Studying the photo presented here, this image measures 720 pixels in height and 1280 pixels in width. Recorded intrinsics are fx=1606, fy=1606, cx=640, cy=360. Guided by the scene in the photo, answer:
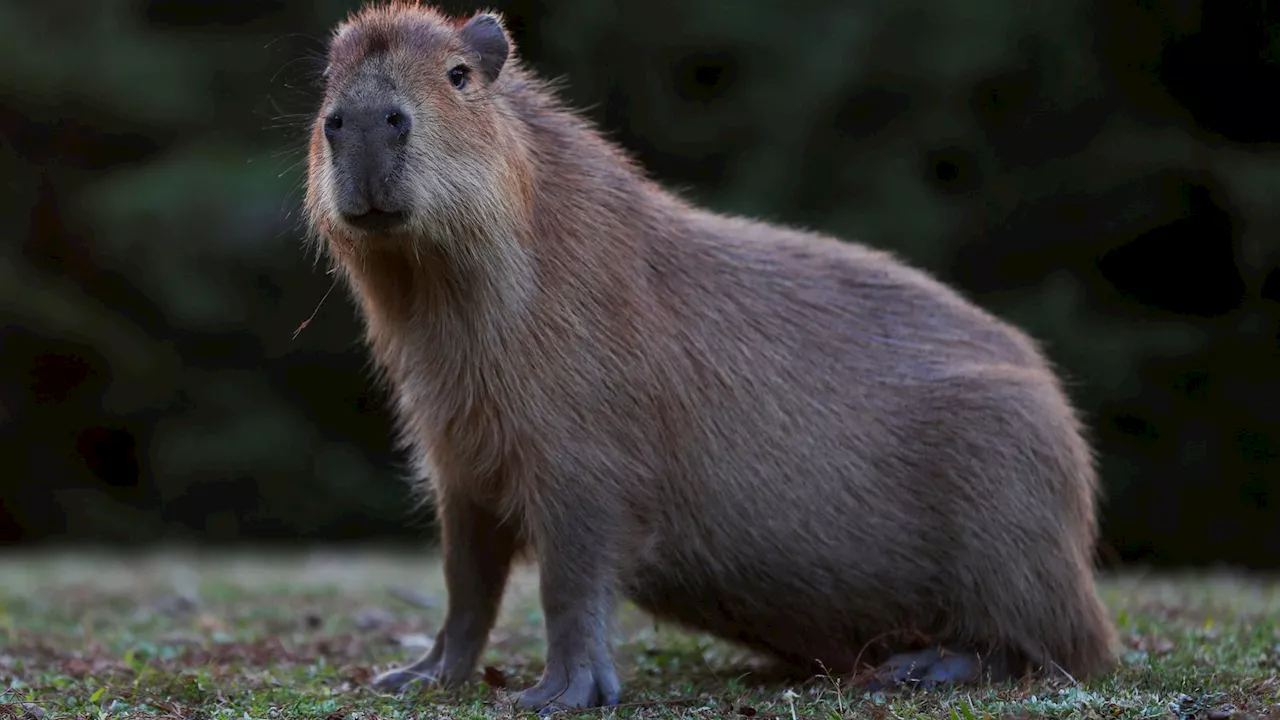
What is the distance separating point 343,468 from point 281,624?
6529mm

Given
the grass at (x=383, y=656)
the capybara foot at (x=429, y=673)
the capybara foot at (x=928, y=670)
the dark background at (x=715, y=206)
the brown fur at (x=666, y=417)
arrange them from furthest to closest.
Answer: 1. the dark background at (x=715, y=206)
2. the capybara foot at (x=429, y=673)
3. the capybara foot at (x=928, y=670)
4. the brown fur at (x=666, y=417)
5. the grass at (x=383, y=656)

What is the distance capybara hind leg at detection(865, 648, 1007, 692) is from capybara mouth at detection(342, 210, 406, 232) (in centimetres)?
177

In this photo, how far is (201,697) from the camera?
4230 millimetres

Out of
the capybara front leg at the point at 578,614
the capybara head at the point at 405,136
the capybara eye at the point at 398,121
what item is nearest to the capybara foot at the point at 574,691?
the capybara front leg at the point at 578,614

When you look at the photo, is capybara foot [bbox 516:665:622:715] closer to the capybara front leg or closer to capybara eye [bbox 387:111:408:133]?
the capybara front leg

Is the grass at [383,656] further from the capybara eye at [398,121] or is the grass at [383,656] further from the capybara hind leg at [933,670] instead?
the capybara eye at [398,121]

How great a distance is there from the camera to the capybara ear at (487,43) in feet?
14.5

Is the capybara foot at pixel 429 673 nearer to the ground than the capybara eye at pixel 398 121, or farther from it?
nearer to the ground

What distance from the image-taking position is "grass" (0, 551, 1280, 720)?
13.1ft

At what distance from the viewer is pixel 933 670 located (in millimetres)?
4488

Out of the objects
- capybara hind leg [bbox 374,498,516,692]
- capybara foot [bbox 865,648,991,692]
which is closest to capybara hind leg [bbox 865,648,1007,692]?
capybara foot [bbox 865,648,991,692]

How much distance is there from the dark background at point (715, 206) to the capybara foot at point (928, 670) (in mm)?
6963

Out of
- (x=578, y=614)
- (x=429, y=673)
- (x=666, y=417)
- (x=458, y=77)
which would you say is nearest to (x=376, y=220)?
(x=458, y=77)

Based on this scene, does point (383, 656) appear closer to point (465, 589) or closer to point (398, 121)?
point (465, 589)
